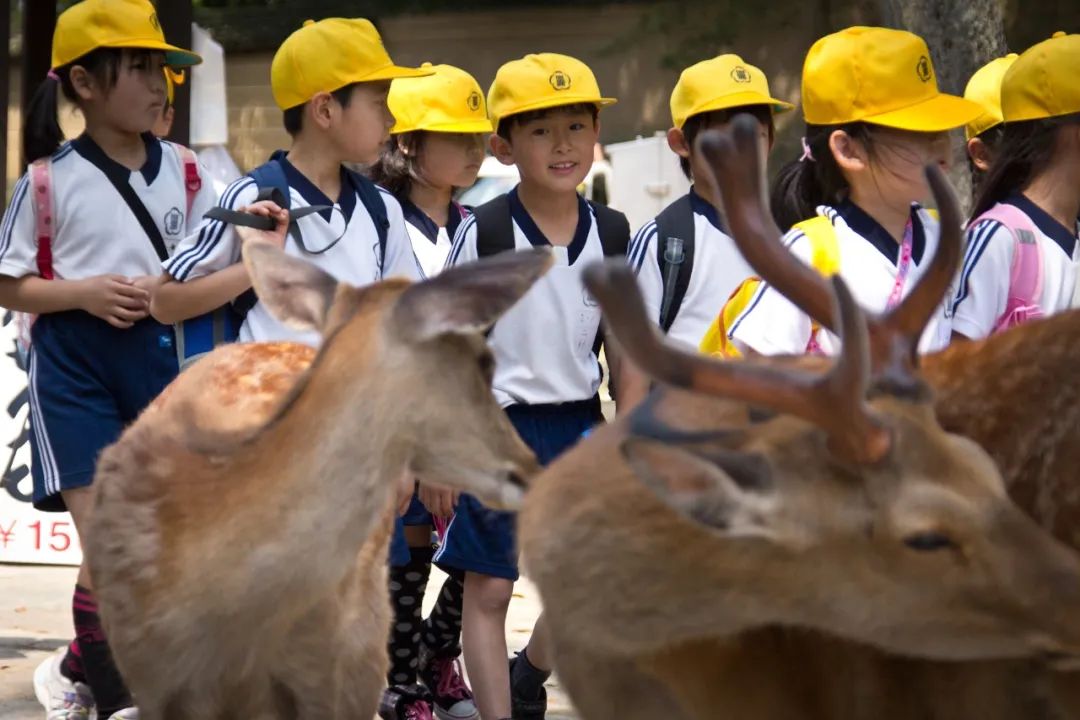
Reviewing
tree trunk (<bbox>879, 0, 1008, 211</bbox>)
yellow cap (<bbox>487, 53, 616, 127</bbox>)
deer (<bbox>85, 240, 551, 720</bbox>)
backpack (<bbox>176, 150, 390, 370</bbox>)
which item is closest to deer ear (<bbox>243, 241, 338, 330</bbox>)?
deer (<bbox>85, 240, 551, 720</bbox>)

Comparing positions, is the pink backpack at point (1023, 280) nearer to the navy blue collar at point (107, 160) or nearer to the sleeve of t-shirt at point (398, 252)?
the sleeve of t-shirt at point (398, 252)

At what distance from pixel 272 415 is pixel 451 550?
1.44m

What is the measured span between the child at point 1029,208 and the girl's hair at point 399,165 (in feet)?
9.88

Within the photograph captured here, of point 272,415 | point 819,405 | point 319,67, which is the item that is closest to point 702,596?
point 819,405

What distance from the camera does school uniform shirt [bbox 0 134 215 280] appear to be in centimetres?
590

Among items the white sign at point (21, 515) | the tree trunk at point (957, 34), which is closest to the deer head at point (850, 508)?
the white sign at point (21, 515)

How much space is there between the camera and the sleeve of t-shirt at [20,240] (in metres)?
5.86

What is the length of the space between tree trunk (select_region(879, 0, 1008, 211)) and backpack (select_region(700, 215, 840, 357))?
18.7 feet

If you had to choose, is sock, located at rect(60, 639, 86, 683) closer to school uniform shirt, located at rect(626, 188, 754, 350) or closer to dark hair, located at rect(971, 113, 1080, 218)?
school uniform shirt, located at rect(626, 188, 754, 350)

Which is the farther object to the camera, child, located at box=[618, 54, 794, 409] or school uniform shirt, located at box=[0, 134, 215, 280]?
school uniform shirt, located at box=[0, 134, 215, 280]

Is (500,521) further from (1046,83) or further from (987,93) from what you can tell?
(987,93)

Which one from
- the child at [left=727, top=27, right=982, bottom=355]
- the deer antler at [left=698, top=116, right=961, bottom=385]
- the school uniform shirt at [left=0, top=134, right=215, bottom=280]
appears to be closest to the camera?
the deer antler at [left=698, top=116, right=961, bottom=385]

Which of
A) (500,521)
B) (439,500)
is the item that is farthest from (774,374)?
(500,521)

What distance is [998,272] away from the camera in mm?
5109
